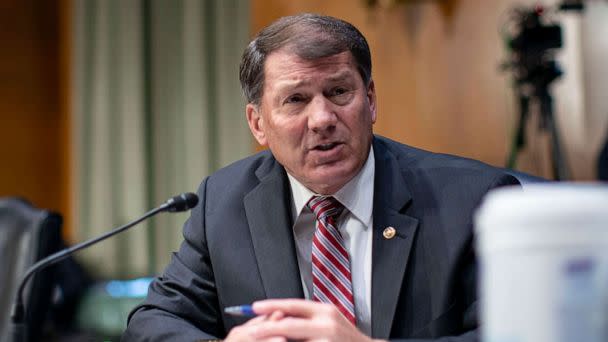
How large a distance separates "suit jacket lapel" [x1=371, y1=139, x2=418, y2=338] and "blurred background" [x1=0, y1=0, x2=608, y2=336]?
3069 mm

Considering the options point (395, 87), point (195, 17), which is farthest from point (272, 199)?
point (195, 17)

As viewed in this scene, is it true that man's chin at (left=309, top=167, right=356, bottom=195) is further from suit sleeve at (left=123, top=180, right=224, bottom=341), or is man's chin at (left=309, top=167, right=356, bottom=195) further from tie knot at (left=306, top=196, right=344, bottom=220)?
suit sleeve at (left=123, top=180, right=224, bottom=341)

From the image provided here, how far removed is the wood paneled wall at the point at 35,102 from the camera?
20.6ft

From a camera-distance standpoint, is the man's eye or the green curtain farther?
the green curtain

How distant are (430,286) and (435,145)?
3.53 metres

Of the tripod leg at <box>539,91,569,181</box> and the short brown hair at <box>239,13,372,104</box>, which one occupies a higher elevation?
the short brown hair at <box>239,13,372,104</box>

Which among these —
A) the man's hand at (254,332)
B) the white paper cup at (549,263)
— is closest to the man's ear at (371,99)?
the man's hand at (254,332)

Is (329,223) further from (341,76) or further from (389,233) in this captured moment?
(341,76)

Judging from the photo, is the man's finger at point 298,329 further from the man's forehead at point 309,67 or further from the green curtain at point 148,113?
the green curtain at point 148,113

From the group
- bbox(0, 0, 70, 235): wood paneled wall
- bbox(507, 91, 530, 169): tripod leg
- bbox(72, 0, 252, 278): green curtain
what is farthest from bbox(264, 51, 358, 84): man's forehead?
bbox(0, 0, 70, 235): wood paneled wall

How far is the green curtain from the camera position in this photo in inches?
216

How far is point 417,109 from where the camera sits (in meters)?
5.29

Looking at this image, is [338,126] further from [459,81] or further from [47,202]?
[47,202]

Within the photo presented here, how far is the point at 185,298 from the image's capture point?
1.99 m
